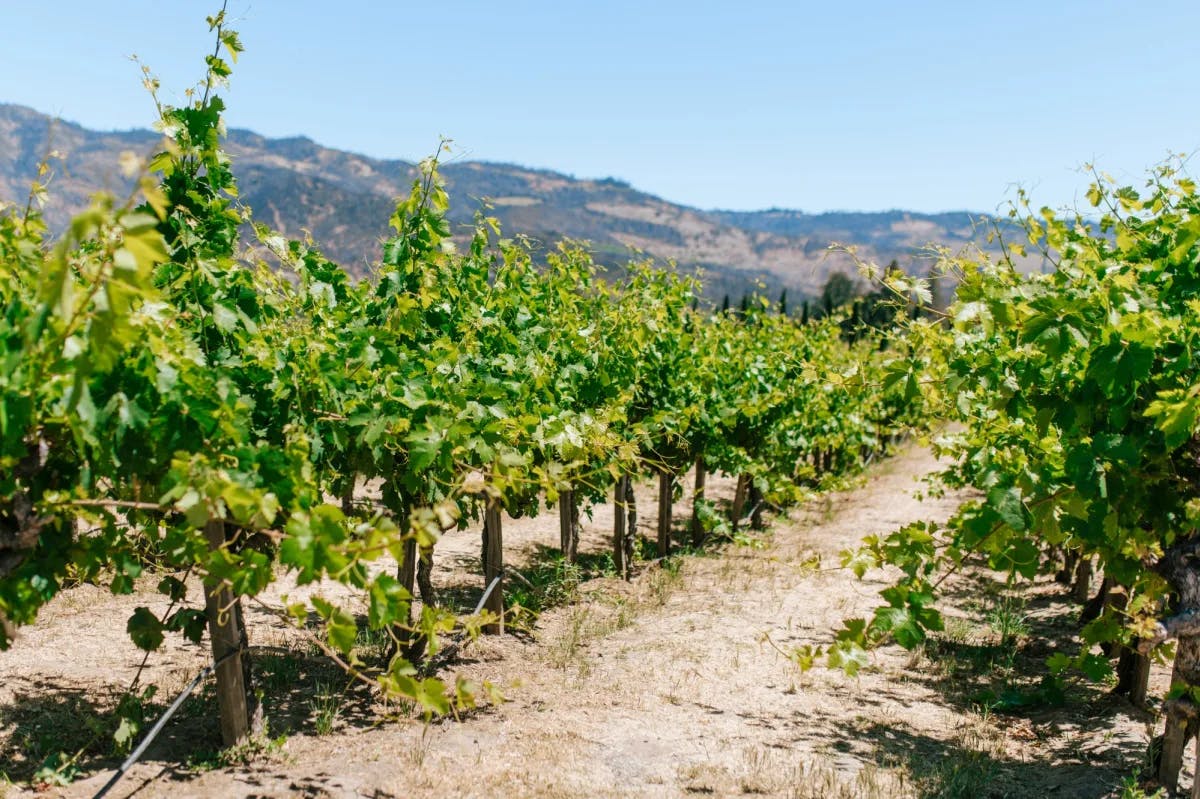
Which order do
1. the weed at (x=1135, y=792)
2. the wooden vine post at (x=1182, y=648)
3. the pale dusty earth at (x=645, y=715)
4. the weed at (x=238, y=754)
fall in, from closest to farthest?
→ the wooden vine post at (x=1182, y=648)
the weed at (x=1135, y=792)
the weed at (x=238, y=754)
the pale dusty earth at (x=645, y=715)

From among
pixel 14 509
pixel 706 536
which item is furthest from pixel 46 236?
pixel 706 536

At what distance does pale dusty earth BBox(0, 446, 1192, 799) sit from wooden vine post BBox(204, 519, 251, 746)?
15 cm

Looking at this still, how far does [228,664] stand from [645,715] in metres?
2.31

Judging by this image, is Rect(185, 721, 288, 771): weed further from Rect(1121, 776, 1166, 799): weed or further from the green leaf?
Rect(1121, 776, 1166, 799): weed

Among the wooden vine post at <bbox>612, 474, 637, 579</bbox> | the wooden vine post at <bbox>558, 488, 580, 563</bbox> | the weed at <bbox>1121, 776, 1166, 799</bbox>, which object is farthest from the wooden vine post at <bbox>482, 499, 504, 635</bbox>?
the weed at <bbox>1121, 776, 1166, 799</bbox>

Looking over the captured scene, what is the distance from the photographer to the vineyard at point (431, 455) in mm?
2592

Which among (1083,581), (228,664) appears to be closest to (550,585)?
(228,664)

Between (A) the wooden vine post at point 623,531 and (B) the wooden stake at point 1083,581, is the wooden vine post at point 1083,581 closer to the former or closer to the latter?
(B) the wooden stake at point 1083,581

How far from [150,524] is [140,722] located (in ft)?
5.12

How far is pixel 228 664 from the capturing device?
3742 millimetres

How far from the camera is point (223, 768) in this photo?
12.2 ft

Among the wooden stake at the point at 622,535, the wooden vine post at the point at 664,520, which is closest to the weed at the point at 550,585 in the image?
the wooden stake at the point at 622,535

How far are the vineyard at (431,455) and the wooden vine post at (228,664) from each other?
0.02m

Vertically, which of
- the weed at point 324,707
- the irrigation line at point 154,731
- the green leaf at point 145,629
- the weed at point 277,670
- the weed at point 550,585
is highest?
the green leaf at point 145,629
